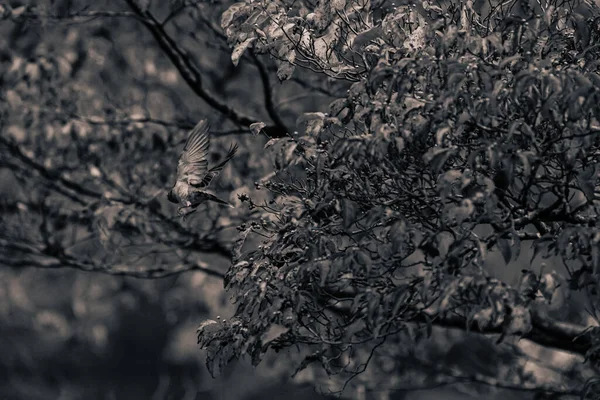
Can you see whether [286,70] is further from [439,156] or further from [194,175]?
[439,156]

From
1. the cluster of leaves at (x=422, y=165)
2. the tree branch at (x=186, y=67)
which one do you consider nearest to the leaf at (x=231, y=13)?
the cluster of leaves at (x=422, y=165)

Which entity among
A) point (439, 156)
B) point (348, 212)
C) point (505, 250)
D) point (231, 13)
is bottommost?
point (505, 250)

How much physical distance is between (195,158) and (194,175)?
161mm

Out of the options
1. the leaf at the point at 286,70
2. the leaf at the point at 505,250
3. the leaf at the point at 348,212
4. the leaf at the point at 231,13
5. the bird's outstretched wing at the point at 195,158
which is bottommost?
the leaf at the point at 505,250

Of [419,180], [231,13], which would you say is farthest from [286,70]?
[419,180]

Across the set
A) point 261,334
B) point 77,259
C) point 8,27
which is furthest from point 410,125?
point 8,27

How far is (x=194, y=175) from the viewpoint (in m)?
3.60

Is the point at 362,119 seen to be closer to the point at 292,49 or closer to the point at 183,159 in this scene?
the point at 292,49

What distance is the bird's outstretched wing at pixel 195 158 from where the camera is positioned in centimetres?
358

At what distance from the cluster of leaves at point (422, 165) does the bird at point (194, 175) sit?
0.26 meters

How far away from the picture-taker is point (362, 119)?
10.5 feet

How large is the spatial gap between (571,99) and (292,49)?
1.27 metres

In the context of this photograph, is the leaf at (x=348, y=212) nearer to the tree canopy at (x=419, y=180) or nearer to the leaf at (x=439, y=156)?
the tree canopy at (x=419, y=180)

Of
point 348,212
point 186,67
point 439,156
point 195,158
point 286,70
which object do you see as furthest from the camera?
point 186,67
